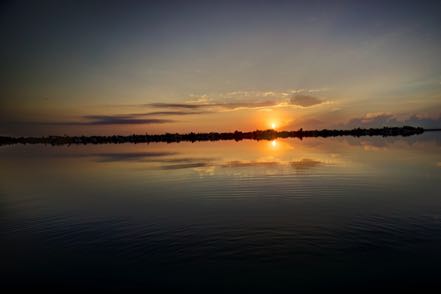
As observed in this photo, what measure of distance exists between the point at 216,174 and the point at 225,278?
22.9 m

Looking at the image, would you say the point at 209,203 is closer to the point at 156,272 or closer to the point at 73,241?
the point at 73,241

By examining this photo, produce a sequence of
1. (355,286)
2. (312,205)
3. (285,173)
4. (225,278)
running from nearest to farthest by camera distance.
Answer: (355,286) < (225,278) < (312,205) < (285,173)

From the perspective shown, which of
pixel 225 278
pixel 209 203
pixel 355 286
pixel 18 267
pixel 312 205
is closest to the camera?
pixel 355 286

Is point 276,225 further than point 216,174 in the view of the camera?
No

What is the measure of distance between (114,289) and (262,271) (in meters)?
4.80

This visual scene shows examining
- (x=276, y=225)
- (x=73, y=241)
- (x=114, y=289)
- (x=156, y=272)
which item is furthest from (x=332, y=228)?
(x=73, y=241)

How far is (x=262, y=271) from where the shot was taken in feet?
33.4

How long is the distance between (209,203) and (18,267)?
1117 cm

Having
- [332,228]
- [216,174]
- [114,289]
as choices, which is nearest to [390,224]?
[332,228]

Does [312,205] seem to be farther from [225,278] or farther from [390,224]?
[225,278]

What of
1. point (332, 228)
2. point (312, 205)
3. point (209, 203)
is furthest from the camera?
point (209, 203)

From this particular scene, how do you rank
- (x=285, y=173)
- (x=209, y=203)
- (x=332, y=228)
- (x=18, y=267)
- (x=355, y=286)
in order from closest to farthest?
1. (x=355, y=286)
2. (x=18, y=267)
3. (x=332, y=228)
4. (x=209, y=203)
5. (x=285, y=173)

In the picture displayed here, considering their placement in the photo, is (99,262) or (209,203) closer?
(99,262)

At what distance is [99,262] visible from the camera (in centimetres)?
1160
